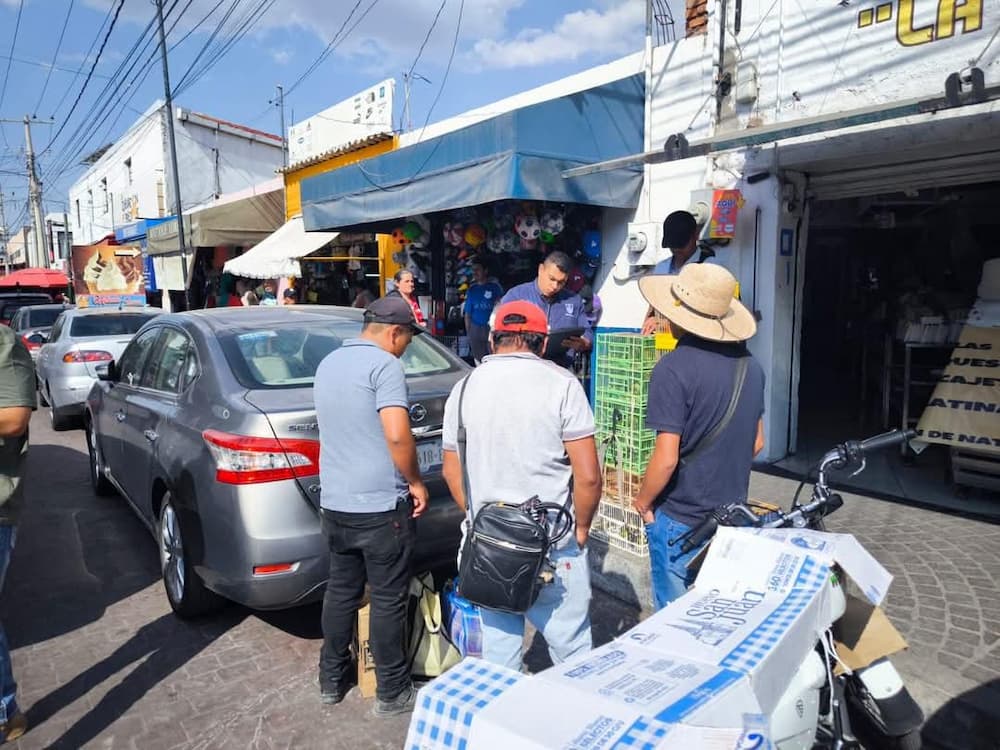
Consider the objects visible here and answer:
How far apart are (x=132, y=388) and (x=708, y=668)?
14.9 feet

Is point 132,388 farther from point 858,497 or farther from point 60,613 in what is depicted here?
point 858,497

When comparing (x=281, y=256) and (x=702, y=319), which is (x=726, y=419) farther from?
(x=281, y=256)

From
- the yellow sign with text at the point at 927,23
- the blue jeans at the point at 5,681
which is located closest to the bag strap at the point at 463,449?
the blue jeans at the point at 5,681

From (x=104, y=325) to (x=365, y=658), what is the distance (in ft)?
26.5

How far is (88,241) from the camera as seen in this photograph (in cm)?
3609

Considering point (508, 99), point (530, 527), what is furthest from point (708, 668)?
point (508, 99)

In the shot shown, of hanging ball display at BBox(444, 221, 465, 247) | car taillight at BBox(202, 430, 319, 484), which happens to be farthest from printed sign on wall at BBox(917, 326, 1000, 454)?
hanging ball display at BBox(444, 221, 465, 247)

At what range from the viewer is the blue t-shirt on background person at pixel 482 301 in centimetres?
772

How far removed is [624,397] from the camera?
4215 millimetres

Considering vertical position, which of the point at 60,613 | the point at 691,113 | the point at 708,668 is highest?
the point at 691,113

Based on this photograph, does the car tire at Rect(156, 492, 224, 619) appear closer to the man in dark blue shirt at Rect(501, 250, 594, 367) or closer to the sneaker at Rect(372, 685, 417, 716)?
the sneaker at Rect(372, 685, 417, 716)

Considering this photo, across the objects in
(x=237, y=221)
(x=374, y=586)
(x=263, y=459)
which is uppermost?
(x=237, y=221)

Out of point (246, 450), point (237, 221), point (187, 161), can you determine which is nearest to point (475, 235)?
point (246, 450)

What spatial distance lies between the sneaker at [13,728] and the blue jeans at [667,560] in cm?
272
